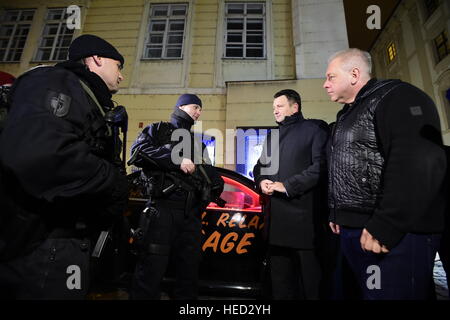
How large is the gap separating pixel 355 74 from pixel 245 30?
277 inches

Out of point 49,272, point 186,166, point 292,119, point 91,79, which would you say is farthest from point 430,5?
point 49,272

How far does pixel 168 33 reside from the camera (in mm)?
7699

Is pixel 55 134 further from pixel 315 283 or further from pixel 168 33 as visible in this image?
pixel 168 33

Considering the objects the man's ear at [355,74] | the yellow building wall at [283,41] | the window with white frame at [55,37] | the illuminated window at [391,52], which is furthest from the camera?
the illuminated window at [391,52]

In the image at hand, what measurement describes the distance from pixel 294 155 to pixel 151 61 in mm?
6884

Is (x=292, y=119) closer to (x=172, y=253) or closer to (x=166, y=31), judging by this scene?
(x=172, y=253)

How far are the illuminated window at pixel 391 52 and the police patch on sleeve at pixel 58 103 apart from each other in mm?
19131

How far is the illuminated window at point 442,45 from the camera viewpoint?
10.5 m

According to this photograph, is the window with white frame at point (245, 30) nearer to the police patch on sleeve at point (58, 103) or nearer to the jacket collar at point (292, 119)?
the jacket collar at point (292, 119)

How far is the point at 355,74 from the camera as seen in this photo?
1476mm

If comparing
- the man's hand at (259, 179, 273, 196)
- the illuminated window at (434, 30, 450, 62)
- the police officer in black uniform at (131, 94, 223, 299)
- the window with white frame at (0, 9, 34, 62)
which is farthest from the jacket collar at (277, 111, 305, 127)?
the illuminated window at (434, 30, 450, 62)

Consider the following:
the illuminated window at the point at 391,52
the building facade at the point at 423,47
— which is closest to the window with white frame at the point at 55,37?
the building facade at the point at 423,47

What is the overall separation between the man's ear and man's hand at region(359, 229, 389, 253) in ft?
3.17

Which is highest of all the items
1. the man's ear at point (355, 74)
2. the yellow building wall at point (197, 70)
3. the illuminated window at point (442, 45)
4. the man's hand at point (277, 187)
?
the illuminated window at point (442, 45)
